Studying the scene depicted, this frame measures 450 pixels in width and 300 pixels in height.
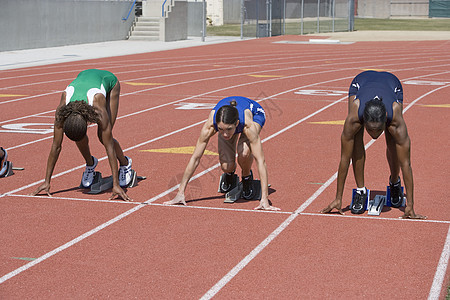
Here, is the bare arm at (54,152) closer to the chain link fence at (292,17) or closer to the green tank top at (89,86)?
the green tank top at (89,86)

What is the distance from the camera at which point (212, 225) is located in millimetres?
7461

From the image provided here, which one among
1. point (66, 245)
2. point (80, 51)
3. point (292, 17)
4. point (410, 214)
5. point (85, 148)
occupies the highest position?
point (292, 17)

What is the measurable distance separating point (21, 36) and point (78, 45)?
383 centimetres

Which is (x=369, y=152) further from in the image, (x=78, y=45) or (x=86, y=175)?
(x=78, y=45)

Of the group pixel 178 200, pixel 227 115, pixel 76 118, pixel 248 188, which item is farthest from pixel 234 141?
pixel 76 118

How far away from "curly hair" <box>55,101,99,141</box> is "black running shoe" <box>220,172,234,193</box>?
5.40ft

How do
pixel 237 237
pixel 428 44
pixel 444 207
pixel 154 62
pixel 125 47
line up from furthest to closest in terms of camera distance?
pixel 428 44, pixel 125 47, pixel 154 62, pixel 444 207, pixel 237 237

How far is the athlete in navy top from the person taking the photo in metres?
6.96

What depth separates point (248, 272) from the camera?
613 centimetres

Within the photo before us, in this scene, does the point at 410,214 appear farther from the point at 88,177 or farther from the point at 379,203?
the point at 88,177

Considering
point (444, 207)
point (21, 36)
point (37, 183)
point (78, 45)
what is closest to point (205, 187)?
point (37, 183)

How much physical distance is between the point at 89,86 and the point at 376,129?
318 cm

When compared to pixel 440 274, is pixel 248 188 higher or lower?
higher

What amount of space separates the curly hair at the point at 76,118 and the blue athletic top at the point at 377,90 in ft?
8.52
